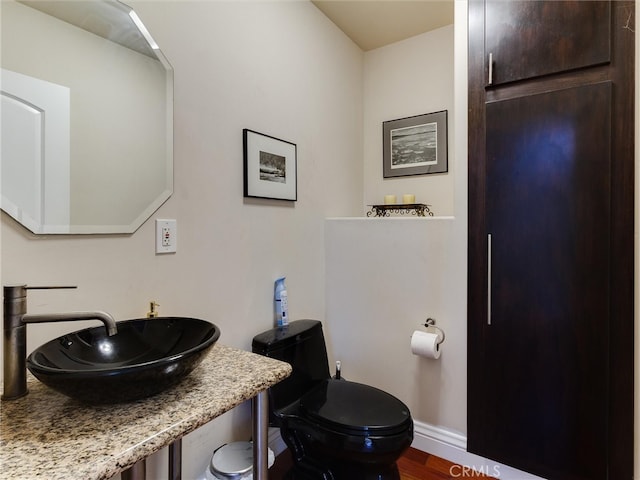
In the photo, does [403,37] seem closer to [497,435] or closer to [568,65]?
[568,65]

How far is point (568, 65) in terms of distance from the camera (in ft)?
4.47

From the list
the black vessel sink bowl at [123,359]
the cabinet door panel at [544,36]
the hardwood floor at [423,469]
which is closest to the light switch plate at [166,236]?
the black vessel sink bowl at [123,359]

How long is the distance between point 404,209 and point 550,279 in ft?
3.08

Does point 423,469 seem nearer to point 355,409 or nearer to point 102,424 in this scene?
point 355,409

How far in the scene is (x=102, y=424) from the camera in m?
0.68

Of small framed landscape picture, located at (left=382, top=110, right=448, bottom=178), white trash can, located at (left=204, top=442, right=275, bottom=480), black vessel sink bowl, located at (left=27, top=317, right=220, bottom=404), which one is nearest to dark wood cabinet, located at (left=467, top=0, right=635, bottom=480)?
small framed landscape picture, located at (left=382, top=110, right=448, bottom=178)

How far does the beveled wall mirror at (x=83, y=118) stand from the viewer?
3.01 ft

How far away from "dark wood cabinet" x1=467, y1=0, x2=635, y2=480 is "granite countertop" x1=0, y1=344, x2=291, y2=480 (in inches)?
45.6

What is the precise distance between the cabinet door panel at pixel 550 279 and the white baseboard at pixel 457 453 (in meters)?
0.08

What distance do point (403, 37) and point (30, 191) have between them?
235 cm

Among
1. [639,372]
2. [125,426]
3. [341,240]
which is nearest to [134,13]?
[125,426]

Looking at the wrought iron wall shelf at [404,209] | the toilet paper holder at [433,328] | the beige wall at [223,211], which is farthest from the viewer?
the wrought iron wall shelf at [404,209]

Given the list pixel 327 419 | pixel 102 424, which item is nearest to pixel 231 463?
pixel 327 419

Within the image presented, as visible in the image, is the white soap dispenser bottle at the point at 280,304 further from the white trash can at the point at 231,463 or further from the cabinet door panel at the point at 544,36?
the cabinet door panel at the point at 544,36
